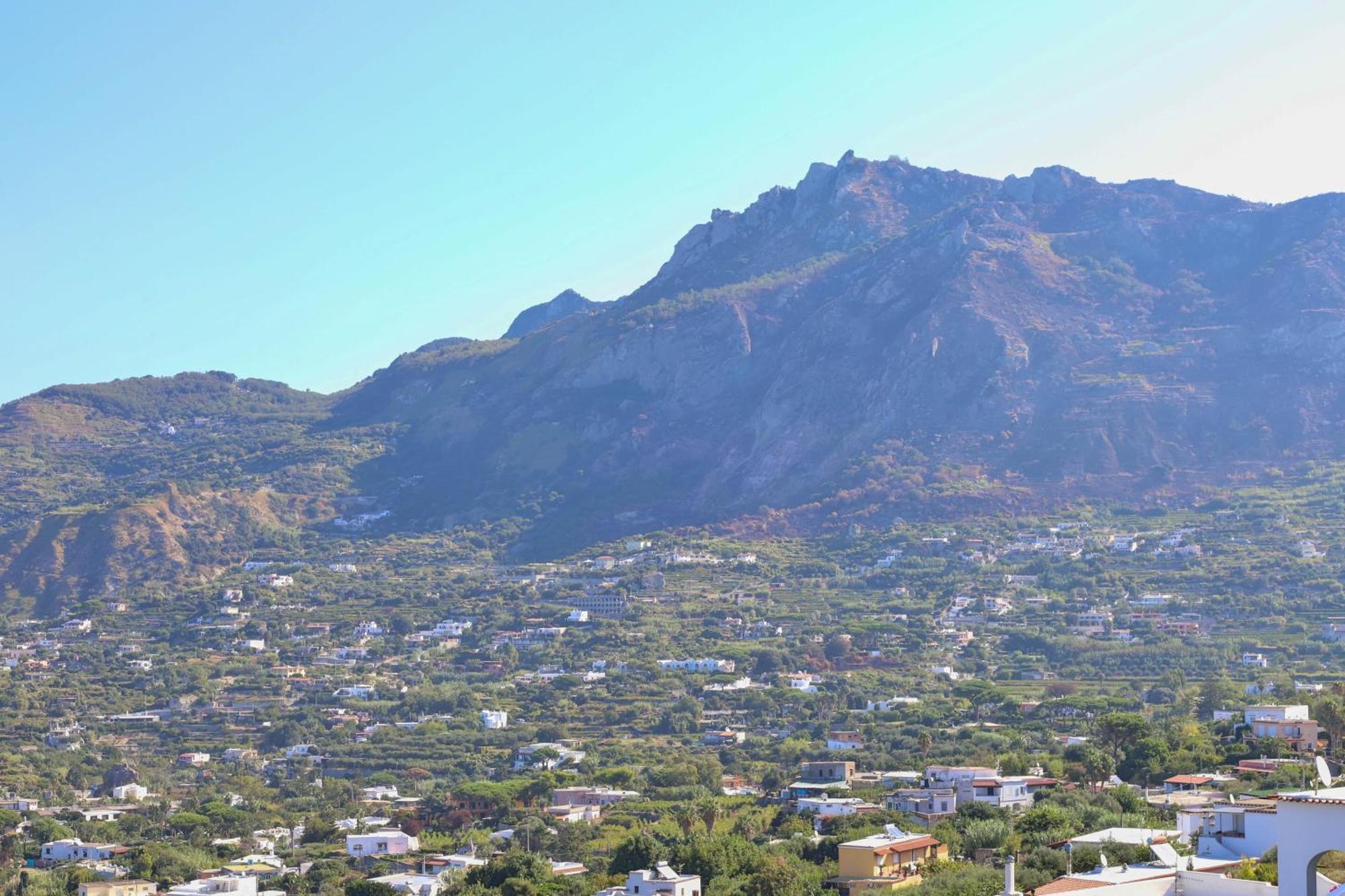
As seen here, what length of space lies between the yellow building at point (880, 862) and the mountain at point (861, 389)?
88.6 metres

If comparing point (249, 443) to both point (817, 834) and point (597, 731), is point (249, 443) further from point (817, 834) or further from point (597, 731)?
point (817, 834)

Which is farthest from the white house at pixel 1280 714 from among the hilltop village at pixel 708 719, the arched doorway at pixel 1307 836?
the arched doorway at pixel 1307 836

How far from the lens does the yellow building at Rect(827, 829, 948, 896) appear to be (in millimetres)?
42469

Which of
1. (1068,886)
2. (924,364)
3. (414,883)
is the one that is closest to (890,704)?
(414,883)

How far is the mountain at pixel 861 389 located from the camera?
452ft

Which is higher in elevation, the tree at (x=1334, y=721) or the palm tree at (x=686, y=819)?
the tree at (x=1334, y=721)

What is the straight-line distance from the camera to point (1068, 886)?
2980 cm

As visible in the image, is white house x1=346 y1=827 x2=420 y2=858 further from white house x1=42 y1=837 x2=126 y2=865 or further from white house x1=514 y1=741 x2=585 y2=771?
white house x1=514 y1=741 x2=585 y2=771

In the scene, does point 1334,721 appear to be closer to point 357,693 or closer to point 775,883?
point 775,883

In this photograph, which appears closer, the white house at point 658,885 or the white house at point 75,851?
the white house at point 658,885

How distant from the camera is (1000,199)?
181250 mm

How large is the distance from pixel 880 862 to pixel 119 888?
78.1 ft

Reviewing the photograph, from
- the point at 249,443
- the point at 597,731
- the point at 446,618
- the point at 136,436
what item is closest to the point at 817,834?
the point at 597,731

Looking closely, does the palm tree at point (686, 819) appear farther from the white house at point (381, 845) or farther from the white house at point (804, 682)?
the white house at point (804, 682)
